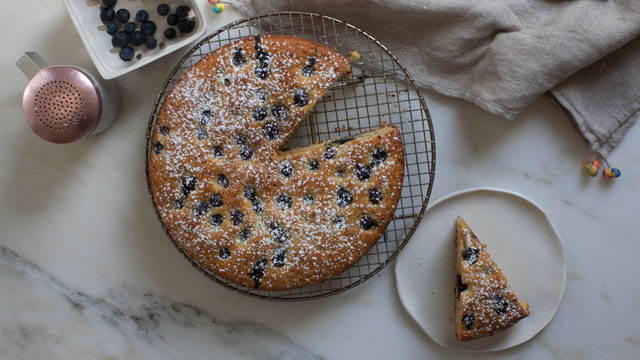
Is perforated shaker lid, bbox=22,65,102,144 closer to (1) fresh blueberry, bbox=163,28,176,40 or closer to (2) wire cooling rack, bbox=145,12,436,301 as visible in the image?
(2) wire cooling rack, bbox=145,12,436,301

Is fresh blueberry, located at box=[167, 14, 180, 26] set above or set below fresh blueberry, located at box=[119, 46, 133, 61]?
above

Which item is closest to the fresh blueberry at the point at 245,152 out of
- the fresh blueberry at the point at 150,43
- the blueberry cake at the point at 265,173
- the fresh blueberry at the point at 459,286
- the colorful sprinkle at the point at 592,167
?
the blueberry cake at the point at 265,173

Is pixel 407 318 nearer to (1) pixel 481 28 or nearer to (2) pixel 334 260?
(2) pixel 334 260

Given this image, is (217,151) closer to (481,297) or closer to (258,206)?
(258,206)

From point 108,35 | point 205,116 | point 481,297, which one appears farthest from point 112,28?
point 481,297

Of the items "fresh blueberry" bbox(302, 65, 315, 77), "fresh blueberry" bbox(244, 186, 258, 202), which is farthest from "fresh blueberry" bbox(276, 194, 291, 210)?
"fresh blueberry" bbox(302, 65, 315, 77)
